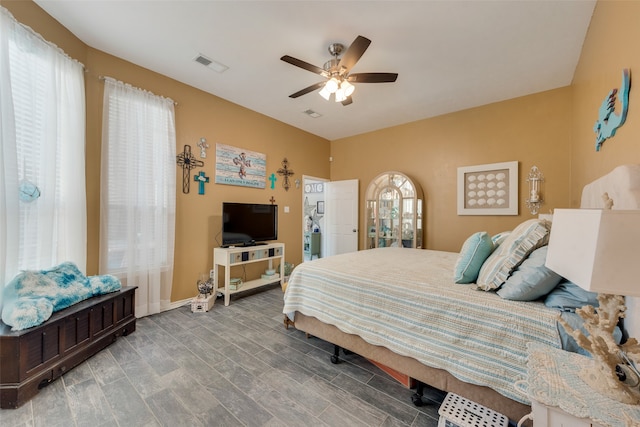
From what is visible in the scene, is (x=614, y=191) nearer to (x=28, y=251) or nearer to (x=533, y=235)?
(x=533, y=235)

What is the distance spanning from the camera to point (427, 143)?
162 inches

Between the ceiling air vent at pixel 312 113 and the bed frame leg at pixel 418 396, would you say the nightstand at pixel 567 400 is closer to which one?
the bed frame leg at pixel 418 396

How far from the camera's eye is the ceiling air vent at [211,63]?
2.61 metres

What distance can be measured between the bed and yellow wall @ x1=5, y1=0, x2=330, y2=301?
1926 mm

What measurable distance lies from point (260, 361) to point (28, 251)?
6.45ft

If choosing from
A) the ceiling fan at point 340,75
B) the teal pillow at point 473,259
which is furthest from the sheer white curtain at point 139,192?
the teal pillow at point 473,259

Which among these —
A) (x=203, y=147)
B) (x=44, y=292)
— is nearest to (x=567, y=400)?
(x=44, y=292)

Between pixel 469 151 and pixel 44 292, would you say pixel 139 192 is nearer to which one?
pixel 44 292

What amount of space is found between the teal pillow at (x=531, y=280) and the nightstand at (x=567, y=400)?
0.42 m

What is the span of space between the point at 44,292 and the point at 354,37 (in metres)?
3.27

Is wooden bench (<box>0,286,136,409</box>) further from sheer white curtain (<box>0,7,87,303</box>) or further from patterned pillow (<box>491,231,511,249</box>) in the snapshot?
patterned pillow (<box>491,231,511,249</box>)

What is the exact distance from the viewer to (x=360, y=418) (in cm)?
144

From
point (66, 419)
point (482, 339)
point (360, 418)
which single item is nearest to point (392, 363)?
point (360, 418)

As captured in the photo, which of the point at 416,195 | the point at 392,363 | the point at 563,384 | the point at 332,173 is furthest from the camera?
the point at 332,173
